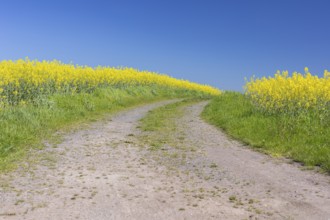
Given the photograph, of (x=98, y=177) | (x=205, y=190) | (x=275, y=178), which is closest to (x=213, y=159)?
(x=275, y=178)

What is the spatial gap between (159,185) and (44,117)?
8.63 meters

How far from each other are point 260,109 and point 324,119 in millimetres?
3592

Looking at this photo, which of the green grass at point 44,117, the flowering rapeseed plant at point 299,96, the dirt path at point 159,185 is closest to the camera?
the dirt path at point 159,185

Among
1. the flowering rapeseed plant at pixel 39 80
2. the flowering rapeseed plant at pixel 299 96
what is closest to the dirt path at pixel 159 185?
the flowering rapeseed plant at pixel 299 96

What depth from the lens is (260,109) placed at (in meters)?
16.3

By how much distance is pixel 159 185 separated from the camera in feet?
21.8

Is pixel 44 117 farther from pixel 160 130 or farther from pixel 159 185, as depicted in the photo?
pixel 159 185

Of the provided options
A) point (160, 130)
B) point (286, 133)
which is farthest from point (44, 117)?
point (286, 133)

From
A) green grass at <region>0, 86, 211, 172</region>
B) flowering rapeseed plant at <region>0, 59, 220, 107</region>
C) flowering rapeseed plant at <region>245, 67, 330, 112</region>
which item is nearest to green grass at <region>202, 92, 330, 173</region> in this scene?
flowering rapeseed plant at <region>245, 67, 330, 112</region>

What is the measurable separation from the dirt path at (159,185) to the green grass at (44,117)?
89 centimetres

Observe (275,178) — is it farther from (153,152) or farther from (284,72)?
(284,72)

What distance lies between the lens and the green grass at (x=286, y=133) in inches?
354

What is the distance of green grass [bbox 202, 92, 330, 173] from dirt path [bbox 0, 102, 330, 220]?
648 mm

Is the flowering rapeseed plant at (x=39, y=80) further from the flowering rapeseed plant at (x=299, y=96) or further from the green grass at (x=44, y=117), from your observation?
the flowering rapeseed plant at (x=299, y=96)
